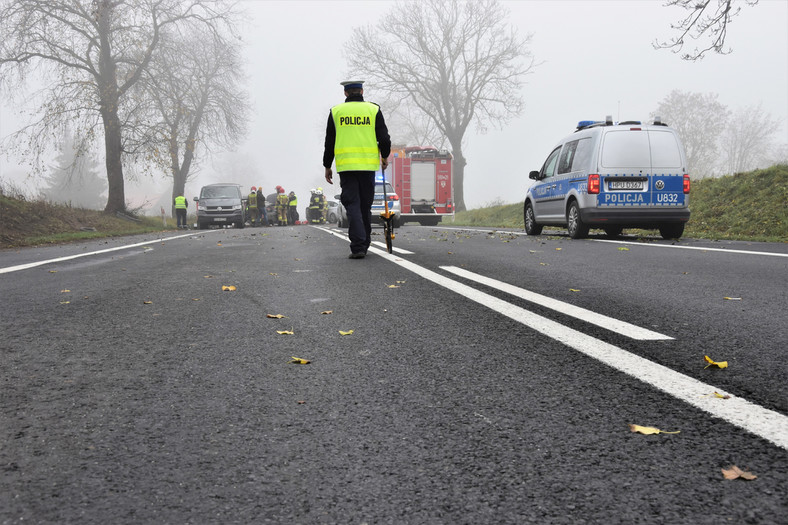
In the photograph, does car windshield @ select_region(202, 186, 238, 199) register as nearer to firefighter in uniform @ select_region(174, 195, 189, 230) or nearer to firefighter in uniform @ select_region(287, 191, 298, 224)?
firefighter in uniform @ select_region(174, 195, 189, 230)

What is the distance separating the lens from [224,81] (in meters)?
35.8

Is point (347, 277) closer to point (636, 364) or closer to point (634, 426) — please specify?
point (636, 364)

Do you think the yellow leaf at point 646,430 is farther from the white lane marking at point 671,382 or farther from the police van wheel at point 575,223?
the police van wheel at point 575,223

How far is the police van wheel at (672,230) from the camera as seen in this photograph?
12.5 m

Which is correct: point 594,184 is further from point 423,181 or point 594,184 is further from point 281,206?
point 281,206

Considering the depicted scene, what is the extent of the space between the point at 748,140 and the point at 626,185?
70.5 m

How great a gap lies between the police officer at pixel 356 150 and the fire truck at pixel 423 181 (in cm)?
2108

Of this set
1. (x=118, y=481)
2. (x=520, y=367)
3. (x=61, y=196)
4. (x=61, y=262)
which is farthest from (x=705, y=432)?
(x=61, y=196)

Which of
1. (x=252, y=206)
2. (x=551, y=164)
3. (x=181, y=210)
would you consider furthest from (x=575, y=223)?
(x=252, y=206)

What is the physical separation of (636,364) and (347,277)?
3.99 meters

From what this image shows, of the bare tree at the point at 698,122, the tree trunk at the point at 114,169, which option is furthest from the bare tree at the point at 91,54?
the bare tree at the point at 698,122

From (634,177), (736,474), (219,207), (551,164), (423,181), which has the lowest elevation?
(736,474)

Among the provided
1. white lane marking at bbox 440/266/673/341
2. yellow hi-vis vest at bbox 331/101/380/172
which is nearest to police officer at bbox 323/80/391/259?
yellow hi-vis vest at bbox 331/101/380/172

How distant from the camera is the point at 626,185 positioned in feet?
39.4
